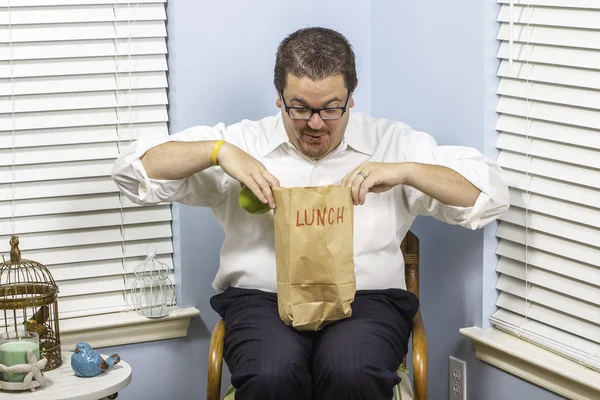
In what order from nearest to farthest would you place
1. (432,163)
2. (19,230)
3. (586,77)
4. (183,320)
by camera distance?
(586,77) < (432,163) < (19,230) < (183,320)

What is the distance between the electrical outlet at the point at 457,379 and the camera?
247 cm

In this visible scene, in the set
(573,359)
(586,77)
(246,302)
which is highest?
(586,77)

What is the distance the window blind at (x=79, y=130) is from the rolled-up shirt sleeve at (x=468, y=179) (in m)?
0.81

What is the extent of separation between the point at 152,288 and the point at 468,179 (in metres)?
1.07

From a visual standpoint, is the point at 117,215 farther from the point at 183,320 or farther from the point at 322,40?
the point at 322,40

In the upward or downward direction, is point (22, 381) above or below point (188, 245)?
below

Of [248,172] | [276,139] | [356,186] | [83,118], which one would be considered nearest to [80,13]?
[83,118]

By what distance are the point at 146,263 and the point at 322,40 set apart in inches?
37.9

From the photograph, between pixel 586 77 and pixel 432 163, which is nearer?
pixel 586 77

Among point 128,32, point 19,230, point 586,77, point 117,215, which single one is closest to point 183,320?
point 117,215

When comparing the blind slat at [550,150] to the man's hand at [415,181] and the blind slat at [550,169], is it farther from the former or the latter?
the man's hand at [415,181]

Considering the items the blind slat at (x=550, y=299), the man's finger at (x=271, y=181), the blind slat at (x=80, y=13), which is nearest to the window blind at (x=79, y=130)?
the blind slat at (x=80, y=13)

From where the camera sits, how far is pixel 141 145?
2.14 metres

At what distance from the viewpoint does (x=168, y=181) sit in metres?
2.13
